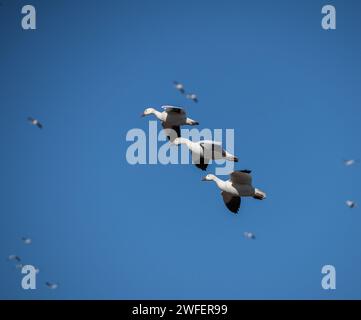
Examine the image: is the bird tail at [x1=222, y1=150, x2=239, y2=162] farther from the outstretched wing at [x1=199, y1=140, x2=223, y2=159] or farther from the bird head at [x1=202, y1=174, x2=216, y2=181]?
the bird head at [x1=202, y1=174, x2=216, y2=181]

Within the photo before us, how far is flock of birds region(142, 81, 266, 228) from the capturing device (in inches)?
1379

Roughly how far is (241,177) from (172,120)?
13.2 ft

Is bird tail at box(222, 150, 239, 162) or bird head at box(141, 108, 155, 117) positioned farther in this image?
bird head at box(141, 108, 155, 117)

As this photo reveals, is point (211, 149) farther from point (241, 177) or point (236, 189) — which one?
point (236, 189)

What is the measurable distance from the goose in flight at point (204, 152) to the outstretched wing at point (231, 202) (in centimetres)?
125

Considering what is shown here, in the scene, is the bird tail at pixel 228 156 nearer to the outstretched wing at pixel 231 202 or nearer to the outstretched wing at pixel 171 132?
the outstretched wing at pixel 231 202

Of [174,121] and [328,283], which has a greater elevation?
[174,121]

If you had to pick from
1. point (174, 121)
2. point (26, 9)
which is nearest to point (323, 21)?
point (174, 121)

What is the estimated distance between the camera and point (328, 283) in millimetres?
39969

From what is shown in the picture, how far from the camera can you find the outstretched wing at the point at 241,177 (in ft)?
114

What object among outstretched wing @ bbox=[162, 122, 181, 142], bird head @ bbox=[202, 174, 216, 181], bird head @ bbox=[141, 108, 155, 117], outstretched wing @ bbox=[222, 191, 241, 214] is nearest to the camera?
outstretched wing @ bbox=[222, 191, 241, 214]

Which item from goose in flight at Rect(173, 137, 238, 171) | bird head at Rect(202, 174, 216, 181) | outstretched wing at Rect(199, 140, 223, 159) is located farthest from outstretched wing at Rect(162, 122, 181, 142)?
outstretched wing at Rect(199, 140, 223, 159)
